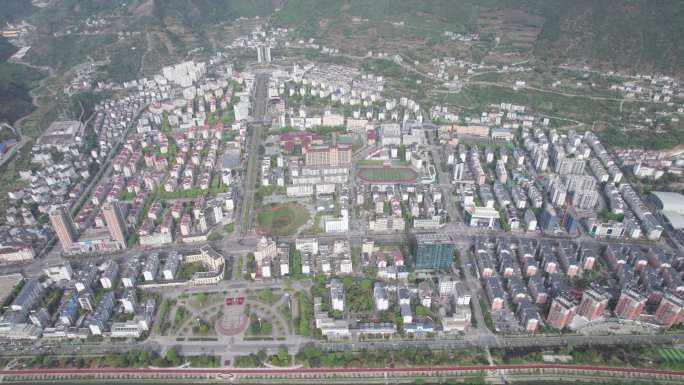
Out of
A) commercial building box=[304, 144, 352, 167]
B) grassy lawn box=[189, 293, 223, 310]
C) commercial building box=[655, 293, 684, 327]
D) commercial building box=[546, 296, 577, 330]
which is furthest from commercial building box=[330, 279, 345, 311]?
commercial building box=[655, 293, 684, 327]

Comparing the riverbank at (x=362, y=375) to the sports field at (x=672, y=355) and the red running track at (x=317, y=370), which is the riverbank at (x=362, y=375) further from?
the sports field at (x=672, y=355)

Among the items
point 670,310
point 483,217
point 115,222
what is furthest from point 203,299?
point 670,310

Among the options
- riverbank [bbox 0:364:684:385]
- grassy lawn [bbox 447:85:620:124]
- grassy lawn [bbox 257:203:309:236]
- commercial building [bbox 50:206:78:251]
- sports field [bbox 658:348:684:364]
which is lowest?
riverbank [bbox 0:364:684:385]

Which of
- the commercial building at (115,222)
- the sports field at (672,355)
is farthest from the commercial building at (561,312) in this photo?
the commercial building at (115,222)

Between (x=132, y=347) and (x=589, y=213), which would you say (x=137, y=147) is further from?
(x=589, y=213)

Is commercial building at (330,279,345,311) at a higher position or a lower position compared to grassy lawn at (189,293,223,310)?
higher

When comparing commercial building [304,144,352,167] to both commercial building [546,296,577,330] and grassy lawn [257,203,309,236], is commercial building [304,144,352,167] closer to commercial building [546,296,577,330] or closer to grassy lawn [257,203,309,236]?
grassy lawn [257,203,309,236]

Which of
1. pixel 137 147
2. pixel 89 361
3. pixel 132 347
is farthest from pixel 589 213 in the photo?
pixel 137 147

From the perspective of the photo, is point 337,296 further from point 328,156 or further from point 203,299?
point 328,156
